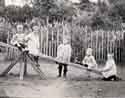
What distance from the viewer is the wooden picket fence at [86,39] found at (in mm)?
5543

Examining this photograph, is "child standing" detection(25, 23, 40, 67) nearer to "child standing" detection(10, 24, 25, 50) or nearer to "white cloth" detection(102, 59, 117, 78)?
"child standing" detection(10, 24, 25, 50)

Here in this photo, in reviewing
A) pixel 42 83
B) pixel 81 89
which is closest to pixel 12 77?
pixel 42 83

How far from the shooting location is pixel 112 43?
568 cm

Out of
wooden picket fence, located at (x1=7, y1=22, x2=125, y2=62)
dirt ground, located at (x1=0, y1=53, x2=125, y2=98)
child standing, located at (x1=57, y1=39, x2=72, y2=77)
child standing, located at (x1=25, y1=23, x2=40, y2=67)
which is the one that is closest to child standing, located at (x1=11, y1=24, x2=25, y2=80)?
child standing, located at (x1=25, y1=23, x2=40, y2=67)

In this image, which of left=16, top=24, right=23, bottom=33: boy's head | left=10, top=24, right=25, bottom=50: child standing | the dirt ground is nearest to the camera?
the dirt ground

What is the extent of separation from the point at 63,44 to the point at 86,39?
1.84 feet

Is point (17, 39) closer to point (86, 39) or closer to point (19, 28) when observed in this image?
point (19, 28)

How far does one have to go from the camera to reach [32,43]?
5.36m

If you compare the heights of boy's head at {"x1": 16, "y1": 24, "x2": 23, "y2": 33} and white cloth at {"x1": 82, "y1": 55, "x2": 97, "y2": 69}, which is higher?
boy's head at {"x1": 16, "y1": 24, "x2": 23, "y2": 33}

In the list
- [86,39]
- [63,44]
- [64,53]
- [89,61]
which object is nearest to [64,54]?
[64,53]

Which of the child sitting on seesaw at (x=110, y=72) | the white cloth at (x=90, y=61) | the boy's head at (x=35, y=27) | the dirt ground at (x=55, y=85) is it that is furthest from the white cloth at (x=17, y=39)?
the child sitting on seesaw at (x=110, y=72)

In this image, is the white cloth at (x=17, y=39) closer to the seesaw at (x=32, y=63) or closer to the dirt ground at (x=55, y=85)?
the seesaw at (x=32, y=63)

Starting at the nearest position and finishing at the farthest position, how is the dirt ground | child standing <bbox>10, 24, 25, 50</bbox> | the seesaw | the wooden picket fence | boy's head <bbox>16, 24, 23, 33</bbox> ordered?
the dirt ground < the seesaw < child standing <bbox>10, 24, 25, 50</bbox> < boy's head <bbox>16, 24, 23, 33</bbox> < the wooden picket fence

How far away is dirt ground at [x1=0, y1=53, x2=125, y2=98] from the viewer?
4559 mm
